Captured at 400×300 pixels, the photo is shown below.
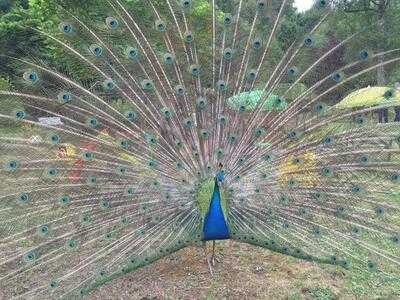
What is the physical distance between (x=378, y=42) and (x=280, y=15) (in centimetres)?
582

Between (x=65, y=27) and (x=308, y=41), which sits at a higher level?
(x=308, y=41)

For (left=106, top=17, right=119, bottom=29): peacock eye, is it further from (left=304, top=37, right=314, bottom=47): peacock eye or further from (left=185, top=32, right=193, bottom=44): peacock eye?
(left=304, top=37, right=314, bottom=47): peacock eye

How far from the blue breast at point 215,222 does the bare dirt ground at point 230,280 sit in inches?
23.2

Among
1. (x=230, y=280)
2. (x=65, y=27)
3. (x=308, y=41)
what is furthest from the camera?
(x=230, y=280)

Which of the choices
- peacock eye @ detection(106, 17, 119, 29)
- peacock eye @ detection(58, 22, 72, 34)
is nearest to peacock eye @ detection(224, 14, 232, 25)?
peacock eye @ detection(106, 17, 119, 29)

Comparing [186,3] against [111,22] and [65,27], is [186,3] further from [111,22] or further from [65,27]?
[65,27]

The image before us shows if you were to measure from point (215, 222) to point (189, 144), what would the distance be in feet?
2.39

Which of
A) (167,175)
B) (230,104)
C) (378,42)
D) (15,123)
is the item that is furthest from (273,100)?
(378,42)

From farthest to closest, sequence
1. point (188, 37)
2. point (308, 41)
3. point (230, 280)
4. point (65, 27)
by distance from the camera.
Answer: point (230, 280) < point (308, 41) < point (188, 37) < point (65, 27)

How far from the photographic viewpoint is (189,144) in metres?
4.52

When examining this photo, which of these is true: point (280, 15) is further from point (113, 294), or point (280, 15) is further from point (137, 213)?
point (113, 294)

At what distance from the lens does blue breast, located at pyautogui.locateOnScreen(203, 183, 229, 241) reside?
14.2ft

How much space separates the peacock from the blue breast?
0.01 meters

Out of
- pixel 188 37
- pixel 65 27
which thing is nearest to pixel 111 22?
pixel 65 27
